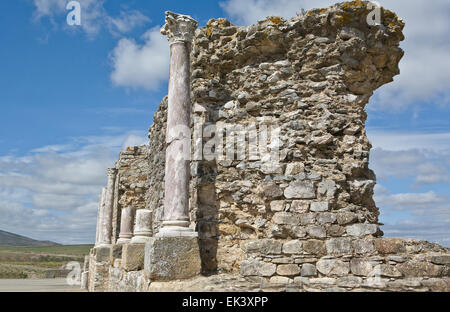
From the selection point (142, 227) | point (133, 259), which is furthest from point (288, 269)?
point (142, 227)

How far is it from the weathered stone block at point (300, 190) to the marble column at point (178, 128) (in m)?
1.60

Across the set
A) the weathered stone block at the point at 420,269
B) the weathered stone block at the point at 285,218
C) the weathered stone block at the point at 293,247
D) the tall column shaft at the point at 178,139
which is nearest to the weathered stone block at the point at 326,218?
the weathered stone block at the point at 285,218

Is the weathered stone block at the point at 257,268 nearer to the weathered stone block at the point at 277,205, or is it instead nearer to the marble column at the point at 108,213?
the weathered stone block at the point at 277,205

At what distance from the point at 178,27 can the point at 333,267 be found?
4534mm

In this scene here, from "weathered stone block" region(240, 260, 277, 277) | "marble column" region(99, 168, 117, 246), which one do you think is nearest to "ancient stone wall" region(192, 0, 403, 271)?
"weathered stone block" region(240, 260, 277, 277)

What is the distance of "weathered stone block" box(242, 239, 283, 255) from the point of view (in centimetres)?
599

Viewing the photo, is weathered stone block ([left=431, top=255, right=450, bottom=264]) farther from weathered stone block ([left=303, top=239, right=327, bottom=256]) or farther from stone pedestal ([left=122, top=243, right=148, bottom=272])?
stone pedestal ([left=122, top=243, right=148, bottom=272])

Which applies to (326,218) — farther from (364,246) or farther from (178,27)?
(178,27)

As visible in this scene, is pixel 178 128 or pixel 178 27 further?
pixel 178 27

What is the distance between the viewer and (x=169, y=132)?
21.3 ft

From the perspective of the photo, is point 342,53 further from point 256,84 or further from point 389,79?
point 256,84

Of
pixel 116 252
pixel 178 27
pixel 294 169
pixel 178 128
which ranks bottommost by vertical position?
pixel 116 252

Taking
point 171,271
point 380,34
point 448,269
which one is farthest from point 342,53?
point 171,271

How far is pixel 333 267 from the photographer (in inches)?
226
